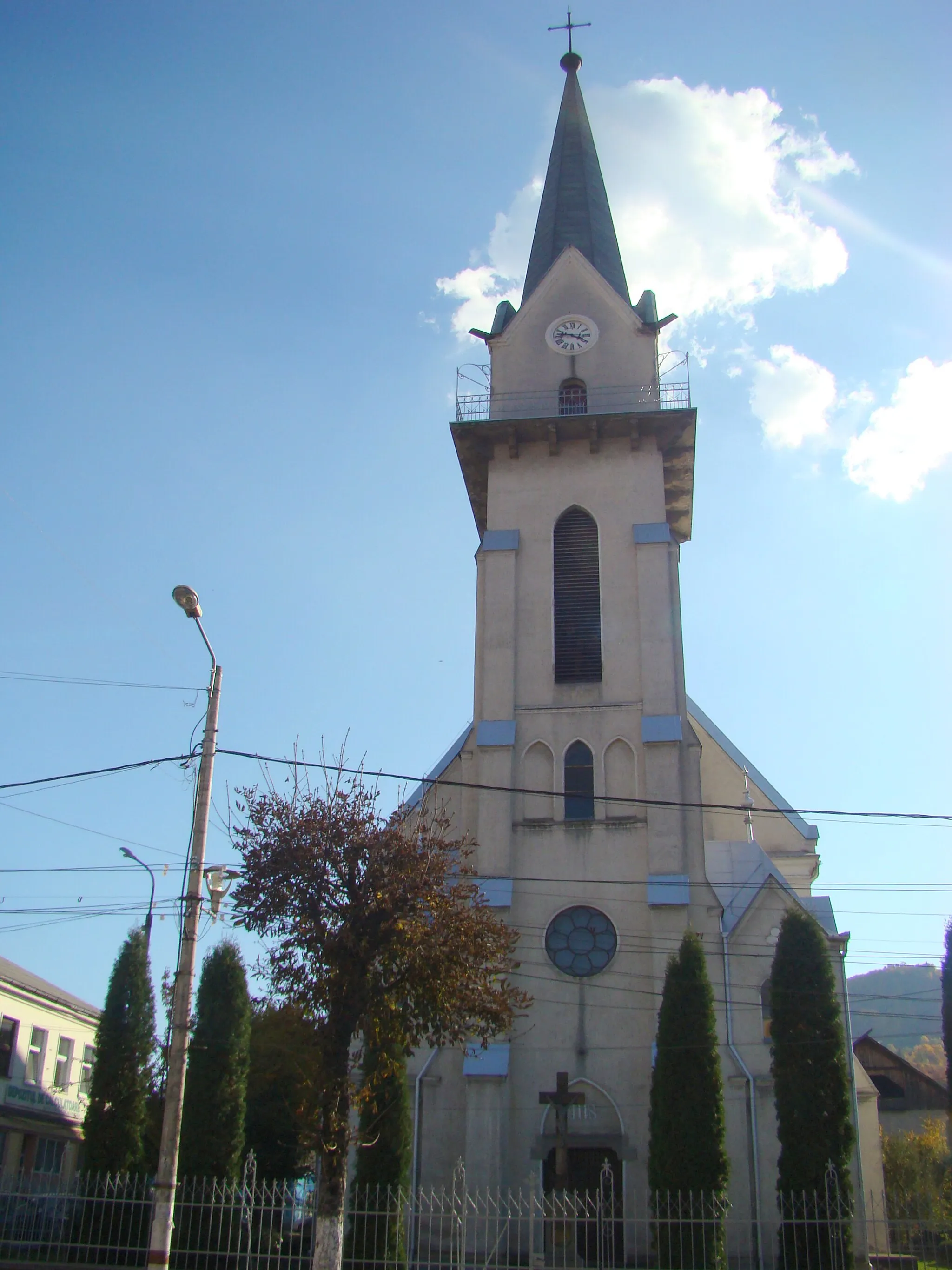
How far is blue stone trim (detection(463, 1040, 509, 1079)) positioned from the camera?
24625mm

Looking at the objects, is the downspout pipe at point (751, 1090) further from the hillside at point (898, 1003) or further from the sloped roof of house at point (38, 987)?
the hillside at point (898, 1003)

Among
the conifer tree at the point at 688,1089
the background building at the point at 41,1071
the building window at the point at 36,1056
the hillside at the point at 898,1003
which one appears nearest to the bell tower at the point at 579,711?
the conifer tree at the point at 688,1089

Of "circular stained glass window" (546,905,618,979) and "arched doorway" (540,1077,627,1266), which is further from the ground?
"circular stained glass window" (546,905,618,979)

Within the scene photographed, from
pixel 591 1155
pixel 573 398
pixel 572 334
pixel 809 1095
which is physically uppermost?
pixel 572 334

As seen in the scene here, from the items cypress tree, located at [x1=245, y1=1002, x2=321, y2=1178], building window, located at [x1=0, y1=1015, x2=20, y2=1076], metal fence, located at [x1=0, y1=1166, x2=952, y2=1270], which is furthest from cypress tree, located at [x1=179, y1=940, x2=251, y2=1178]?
building window, located at [x1=0, y1=1015, x2=20, y2=1076]

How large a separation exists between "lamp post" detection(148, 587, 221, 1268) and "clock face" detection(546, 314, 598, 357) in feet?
70.8

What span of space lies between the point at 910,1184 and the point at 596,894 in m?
24.4

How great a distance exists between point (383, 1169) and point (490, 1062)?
373cm

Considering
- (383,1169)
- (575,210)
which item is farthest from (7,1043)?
(575,210)

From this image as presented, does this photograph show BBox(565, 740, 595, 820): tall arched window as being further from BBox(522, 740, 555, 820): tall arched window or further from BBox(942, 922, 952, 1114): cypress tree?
BBox(942, 922, 952, 1114): cypress tree

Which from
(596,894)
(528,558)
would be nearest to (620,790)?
(596,894)

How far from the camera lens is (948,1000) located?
28266mm

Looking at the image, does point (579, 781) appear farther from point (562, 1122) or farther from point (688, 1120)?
point (562, 1122)

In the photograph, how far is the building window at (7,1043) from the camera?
34.8 m
